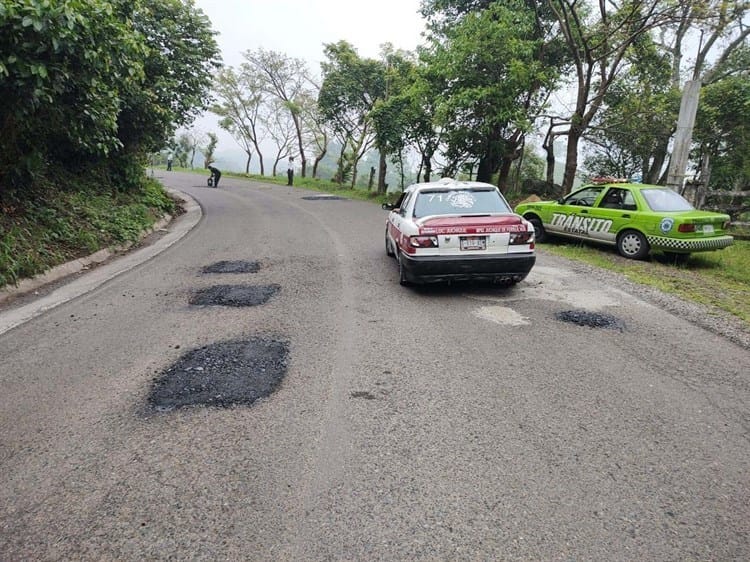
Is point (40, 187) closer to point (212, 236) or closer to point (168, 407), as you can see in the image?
point (212, 236)

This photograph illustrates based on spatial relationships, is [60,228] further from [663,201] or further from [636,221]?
[663,201]

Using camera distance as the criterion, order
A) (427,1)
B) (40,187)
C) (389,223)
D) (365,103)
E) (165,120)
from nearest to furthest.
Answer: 1. (389,223)
2. (40,187)
3. (165,120)
4. (427,1)
5. (365,103)

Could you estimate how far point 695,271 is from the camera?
846cm

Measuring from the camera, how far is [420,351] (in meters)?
4.48

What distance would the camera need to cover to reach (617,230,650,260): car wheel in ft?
29.3

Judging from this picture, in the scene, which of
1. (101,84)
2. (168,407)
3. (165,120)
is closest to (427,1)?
(165,120)

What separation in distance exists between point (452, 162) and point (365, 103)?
9442mm

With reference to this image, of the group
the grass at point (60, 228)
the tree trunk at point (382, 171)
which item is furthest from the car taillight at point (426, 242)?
the tree trunk at point (382, 171)

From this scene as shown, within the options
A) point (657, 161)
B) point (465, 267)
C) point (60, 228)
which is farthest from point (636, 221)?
point (657, 161)

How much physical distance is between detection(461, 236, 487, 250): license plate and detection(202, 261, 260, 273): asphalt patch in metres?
3.54

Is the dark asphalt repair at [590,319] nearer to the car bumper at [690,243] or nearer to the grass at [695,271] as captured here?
the grass at [695,271]

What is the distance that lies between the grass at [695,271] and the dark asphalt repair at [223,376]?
5.50 m

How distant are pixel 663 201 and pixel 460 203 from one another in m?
4.91

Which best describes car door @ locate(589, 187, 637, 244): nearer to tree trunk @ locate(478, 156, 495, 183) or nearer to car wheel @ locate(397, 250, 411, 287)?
car wheel @ locate(397, 250, 411, 287)
